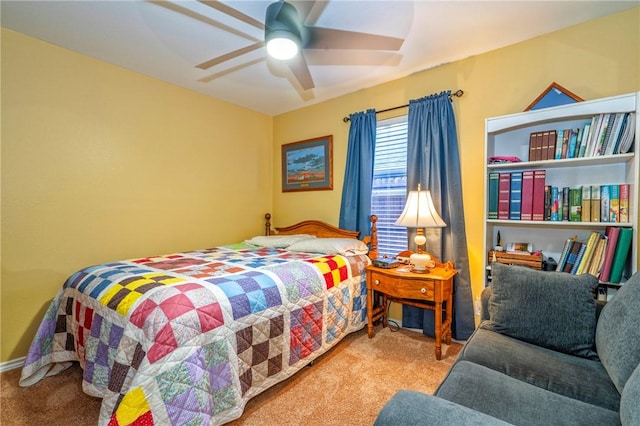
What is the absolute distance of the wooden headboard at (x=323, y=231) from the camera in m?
3.00

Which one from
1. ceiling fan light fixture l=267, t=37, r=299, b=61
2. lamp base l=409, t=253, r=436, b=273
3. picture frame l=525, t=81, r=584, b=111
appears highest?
ceiling fan light fixture l=267, t=37, r=299, b=61

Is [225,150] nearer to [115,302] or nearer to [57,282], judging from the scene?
[57,282]

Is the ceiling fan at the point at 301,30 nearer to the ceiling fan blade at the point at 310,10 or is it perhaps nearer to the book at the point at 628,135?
the ceiling fan blade at the point at 310,10

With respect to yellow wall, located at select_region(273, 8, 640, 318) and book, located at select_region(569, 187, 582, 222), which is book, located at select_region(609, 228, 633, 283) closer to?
book, located at select_region(569, 187, 582, 222)

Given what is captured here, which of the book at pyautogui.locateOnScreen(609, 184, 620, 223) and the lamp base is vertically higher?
the book at pyautogui.locateOnScreen(609, 184, 620, 223)

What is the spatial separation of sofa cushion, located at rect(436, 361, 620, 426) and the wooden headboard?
1.74 meters

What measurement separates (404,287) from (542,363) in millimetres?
1062

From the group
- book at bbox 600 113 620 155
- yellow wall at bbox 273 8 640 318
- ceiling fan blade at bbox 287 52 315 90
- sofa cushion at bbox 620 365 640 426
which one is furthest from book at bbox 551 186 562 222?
A: ceiling fan blade at bbox 287 52 315 90

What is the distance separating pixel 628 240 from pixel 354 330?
195 cm

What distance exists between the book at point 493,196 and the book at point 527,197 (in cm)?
16

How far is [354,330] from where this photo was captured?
8.59 ft

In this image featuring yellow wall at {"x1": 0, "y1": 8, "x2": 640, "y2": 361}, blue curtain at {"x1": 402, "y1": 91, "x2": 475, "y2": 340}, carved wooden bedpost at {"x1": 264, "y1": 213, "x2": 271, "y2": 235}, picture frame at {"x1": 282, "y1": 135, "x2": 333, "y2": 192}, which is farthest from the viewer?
carved wooden bedpost at {"x1": 264, "y1": 213, "x2": 271, "y2": 235}

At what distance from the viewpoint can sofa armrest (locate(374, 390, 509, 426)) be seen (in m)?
0.82

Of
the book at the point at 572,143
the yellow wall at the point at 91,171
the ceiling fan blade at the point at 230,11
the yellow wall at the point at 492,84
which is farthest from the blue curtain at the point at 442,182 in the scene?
the yellow wall at the point at 91,171
